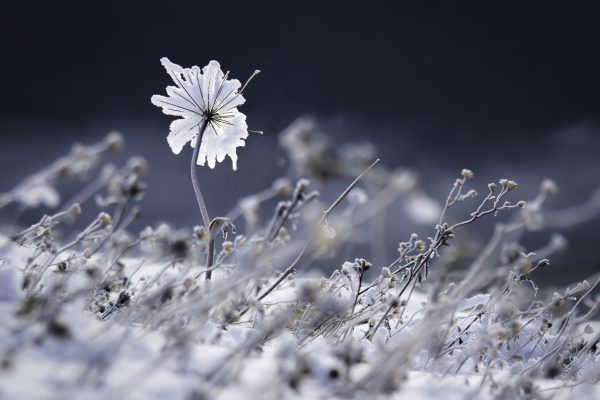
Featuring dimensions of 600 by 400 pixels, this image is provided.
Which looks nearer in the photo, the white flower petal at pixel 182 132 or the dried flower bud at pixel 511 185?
the dried flower bud at pixel 511 185

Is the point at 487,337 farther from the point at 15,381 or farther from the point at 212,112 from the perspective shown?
the point at 212,112

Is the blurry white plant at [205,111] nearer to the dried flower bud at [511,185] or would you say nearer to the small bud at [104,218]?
the small bud at [104,218]

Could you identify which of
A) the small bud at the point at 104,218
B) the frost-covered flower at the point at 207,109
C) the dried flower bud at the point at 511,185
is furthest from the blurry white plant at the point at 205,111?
the dried flower bud at the point at 511,185

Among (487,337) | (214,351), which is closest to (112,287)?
(214,351)

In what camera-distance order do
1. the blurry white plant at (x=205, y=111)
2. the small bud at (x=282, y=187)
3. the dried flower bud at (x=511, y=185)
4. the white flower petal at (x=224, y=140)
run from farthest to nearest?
the white flower petal at (x=224, y=140) < the blurry white plant at (x=205, y=111) < the dried flower bud at (x=511, y=185) < the small bud at (x=282, y=187)

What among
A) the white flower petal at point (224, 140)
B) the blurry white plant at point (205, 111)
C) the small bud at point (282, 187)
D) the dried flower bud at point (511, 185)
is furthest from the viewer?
the white flower petal at point (224, 140)

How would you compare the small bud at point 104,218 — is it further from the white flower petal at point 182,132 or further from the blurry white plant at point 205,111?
the white flower petal at point 182,132

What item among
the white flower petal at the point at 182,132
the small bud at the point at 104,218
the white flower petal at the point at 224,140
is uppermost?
the white flower petal at the point at 182,132

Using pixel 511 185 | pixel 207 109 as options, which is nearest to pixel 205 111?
pixel 207 109

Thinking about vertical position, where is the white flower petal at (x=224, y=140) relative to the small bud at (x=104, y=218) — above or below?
above

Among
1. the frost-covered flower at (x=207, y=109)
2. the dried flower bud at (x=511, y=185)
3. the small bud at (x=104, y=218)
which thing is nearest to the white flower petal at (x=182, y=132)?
the frost-covered flower at (x=207, y=109)
